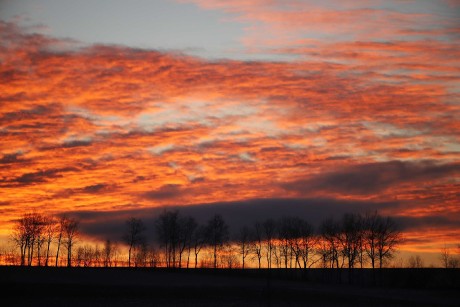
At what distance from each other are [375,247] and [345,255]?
8.57 m

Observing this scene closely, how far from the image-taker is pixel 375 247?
462 ft

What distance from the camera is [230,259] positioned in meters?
166
